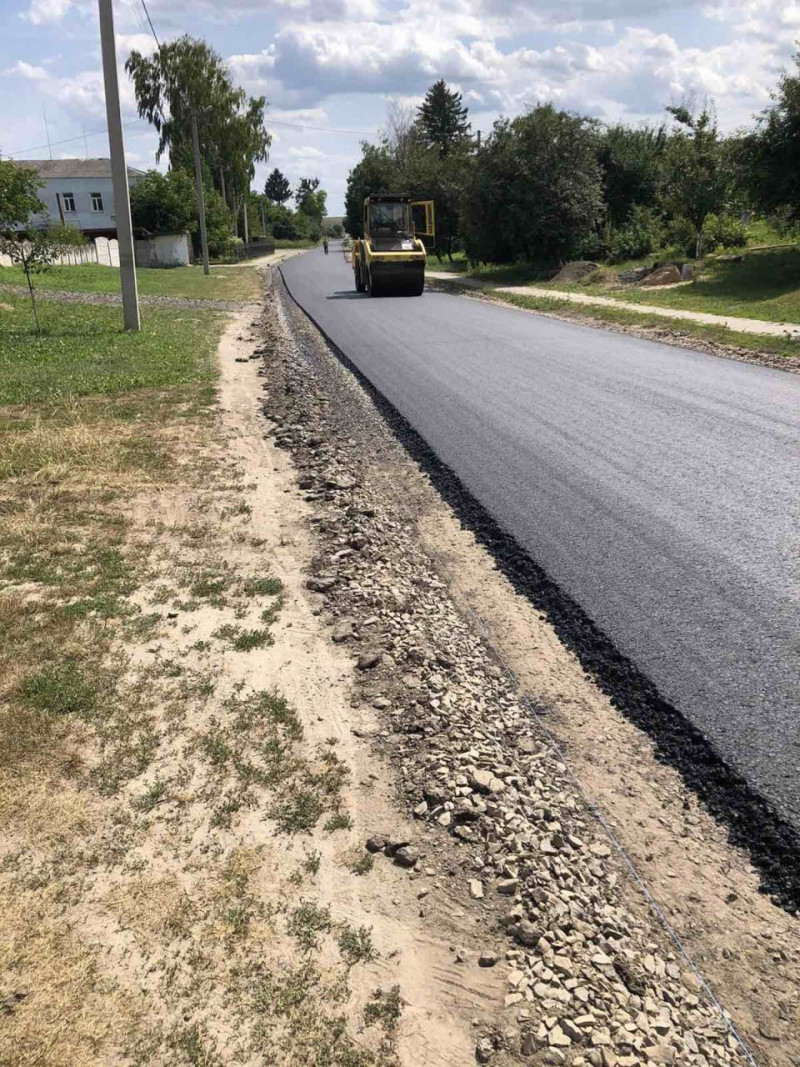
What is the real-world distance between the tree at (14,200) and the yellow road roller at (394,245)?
963 centimetres

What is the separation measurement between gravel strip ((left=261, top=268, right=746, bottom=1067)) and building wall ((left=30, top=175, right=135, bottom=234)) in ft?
212

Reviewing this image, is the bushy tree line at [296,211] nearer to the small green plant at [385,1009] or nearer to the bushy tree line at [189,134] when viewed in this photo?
the bushy tree line at [189,134]

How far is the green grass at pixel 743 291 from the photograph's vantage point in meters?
17.3

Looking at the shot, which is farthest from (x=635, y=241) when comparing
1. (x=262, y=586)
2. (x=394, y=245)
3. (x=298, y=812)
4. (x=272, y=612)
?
(x=298, y=812)

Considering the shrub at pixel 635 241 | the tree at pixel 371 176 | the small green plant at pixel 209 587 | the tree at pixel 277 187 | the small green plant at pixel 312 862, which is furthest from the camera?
the tree at pixel 277 187

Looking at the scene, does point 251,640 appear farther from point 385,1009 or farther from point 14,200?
point 14,200

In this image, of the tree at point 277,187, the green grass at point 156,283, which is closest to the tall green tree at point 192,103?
the green grass at point 156,283

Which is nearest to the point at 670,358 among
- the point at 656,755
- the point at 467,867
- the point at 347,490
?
the point at 347,490

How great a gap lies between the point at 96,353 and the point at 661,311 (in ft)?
40.2

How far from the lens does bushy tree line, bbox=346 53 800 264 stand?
21.2 m

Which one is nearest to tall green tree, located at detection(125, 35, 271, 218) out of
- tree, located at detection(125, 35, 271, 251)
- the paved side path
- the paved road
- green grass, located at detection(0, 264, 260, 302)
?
tree, located at detection(125, 35, 271, 251)

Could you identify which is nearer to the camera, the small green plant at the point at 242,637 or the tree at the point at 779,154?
the small green plant at the point at 242,637

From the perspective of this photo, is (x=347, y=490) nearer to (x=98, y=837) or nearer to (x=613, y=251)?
(x=98, y=837)

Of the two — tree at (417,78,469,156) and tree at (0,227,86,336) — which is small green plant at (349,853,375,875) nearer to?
tree at (0,227,86,336)
